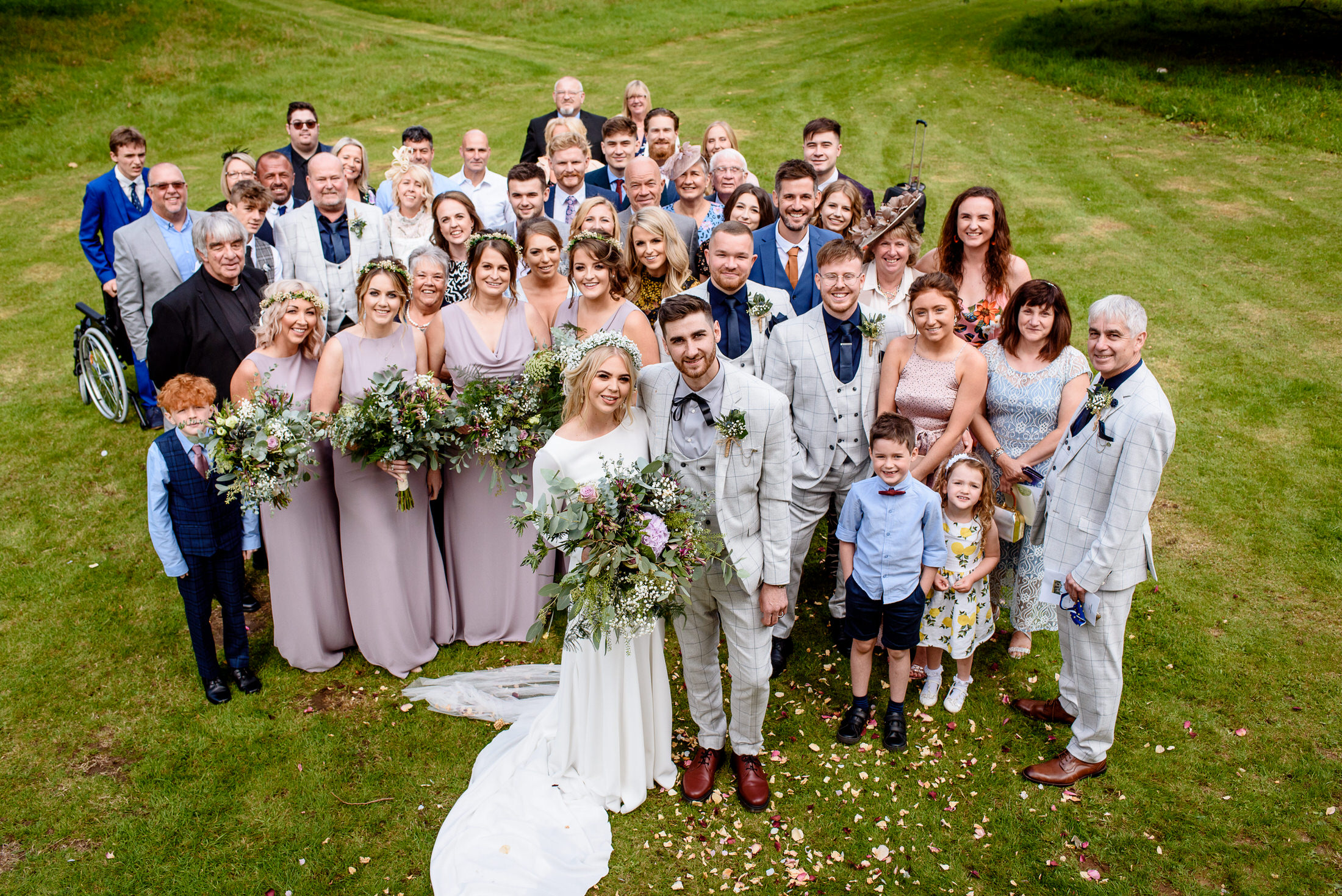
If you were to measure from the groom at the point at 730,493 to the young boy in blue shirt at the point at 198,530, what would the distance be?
9.95 ft

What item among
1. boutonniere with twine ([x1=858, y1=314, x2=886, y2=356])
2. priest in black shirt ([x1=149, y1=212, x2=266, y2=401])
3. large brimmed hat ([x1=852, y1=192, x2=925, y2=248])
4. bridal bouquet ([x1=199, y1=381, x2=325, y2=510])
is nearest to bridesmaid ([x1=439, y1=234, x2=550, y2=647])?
bridal bouquet ([x1=199, y1=381, x2=325, y2=510])

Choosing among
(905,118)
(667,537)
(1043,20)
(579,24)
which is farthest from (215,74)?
(667,537)

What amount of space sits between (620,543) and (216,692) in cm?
377

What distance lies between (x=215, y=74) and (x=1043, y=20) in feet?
75.6

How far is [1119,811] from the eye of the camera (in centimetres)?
532

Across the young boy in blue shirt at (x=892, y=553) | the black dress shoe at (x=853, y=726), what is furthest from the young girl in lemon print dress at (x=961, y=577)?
the black dress shoe at (x=853, y=726)

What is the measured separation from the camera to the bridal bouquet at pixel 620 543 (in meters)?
4.54

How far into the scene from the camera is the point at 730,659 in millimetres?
5344

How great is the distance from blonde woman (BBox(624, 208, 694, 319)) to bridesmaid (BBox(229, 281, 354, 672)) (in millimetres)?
2355

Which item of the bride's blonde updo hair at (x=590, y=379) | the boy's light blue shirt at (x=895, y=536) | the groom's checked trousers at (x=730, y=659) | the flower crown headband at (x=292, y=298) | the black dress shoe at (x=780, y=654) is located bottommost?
the black dress shoe at (x=780, y=654)

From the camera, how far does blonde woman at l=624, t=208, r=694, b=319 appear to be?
22.1ft

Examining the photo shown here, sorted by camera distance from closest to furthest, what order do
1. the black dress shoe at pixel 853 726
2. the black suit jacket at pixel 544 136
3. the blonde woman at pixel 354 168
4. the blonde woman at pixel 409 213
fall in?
1. the black dress shoe at pixel 853 726
2. the blonde woman at pixel 409 213
3. the blonde woman at pixel 354 168
4. the black suit jacket at pixel 544 136

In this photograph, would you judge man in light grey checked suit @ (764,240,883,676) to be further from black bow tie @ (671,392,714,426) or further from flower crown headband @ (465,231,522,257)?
flower crown headband @ (465,231,522,257)

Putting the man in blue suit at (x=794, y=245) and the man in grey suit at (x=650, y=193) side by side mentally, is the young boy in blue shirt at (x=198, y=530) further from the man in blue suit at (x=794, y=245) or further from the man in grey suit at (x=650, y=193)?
the man in blue suit at (x=794, y=245)
